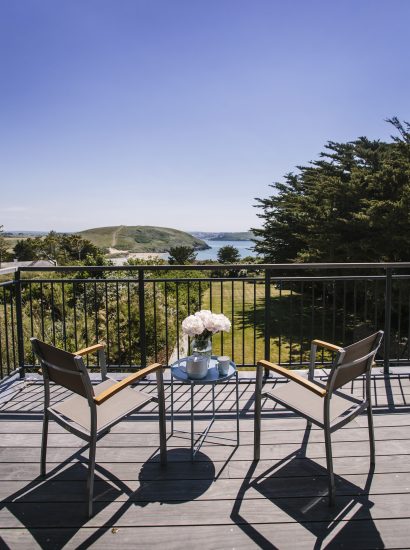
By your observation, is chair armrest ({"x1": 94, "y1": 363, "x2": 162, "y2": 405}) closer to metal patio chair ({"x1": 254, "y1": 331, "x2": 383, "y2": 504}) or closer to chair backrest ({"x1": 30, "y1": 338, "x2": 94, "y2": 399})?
chair backrest ({"x1": 30, "y1": 338, "x2": 94, "y2": 399})

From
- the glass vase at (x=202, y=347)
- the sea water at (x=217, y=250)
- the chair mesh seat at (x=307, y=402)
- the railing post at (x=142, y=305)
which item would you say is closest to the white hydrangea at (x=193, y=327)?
the glass vase at (x=202, y=347)

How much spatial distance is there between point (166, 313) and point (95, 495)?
2442 mm

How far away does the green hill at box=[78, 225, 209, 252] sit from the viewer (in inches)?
4096

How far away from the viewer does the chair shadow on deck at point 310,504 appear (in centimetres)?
169

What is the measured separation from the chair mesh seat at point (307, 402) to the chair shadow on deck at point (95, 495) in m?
0.67

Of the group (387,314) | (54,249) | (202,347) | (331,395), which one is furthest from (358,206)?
(54,249)

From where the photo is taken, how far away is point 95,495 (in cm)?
201

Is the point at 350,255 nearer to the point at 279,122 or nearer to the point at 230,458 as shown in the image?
the point at 279,122

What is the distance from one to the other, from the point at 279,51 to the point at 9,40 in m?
4.64

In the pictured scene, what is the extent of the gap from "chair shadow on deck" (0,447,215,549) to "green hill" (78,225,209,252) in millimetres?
97897

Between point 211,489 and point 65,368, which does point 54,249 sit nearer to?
point 65,368

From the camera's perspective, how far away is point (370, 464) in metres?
2.24

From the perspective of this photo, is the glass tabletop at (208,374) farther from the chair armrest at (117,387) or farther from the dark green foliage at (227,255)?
the dark green foliage at (227,255)

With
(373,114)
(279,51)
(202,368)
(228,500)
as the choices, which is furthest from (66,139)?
(228,500)
